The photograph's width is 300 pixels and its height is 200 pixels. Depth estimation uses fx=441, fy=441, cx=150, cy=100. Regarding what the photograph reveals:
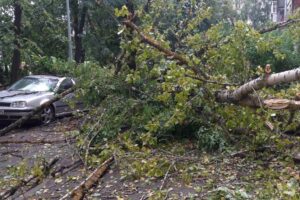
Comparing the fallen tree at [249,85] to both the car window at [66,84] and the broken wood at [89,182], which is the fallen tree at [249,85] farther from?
the car window at [66,84]

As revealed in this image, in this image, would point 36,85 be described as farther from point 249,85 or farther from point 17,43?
point 249,85

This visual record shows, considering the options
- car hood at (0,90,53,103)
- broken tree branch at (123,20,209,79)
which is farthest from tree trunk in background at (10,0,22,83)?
broken tree branch at (123,20,209,79)

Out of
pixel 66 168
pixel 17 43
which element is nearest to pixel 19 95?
pixel 66 168

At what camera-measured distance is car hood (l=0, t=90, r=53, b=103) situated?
37.4ft

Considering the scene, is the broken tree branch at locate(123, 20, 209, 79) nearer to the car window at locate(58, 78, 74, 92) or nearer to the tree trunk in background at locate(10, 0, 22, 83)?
the car window at locate(58, 78, 74, 92)

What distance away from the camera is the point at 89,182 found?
573 cm

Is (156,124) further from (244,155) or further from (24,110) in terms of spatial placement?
(24,110)

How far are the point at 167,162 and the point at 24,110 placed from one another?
6.10 m

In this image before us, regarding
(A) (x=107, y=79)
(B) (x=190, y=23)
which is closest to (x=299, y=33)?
(B) (x=190, y=23)

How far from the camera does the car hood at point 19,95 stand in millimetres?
11414

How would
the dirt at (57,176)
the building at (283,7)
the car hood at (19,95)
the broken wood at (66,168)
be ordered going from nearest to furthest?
the dirt at (57,176)
the broken wood at (66,168)
the car hood at (19,95)
the building at (283,7)

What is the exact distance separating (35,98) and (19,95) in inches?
20.6

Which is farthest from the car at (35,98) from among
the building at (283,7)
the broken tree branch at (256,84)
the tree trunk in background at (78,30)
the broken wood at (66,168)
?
the building at (283,7)

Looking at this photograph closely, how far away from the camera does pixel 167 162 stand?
243 inches
